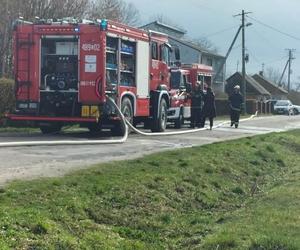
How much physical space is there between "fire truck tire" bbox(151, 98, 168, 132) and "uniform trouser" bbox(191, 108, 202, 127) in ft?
13.0

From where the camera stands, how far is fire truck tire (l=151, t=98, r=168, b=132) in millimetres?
21609

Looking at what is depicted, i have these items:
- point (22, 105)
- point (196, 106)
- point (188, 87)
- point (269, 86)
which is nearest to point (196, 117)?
point (196, 106)

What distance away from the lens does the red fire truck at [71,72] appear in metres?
17.4

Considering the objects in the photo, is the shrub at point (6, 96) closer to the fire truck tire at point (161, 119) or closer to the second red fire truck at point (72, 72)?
the second red fire truck at point (72, 72)

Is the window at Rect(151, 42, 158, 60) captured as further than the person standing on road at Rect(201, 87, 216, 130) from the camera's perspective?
No

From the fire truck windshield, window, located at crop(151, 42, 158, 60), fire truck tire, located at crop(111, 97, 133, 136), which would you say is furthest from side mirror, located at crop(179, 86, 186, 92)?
fire truck tire, located at crop(111, 97, 133, 136)

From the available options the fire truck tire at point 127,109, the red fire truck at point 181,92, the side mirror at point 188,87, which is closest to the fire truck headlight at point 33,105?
the fire truck tire at point 127,109

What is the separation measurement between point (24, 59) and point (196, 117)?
10057 mm

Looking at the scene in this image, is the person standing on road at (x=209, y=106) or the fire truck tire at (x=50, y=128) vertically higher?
the person standing on road at (x=209, y=106)

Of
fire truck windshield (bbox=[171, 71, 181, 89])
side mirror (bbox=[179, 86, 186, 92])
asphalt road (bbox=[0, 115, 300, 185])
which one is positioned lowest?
asphalt road (bbox=[0, 115, 300, 185])

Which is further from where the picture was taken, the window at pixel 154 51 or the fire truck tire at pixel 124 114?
the window at pixel 154 51

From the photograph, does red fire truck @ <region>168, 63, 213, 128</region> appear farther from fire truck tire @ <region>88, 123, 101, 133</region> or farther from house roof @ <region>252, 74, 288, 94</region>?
house roof @ <region>252, 74, 288, 94</region>

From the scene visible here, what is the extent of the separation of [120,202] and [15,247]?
3.05m

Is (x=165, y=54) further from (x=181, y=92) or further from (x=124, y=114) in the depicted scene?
(x=124, y=114)
